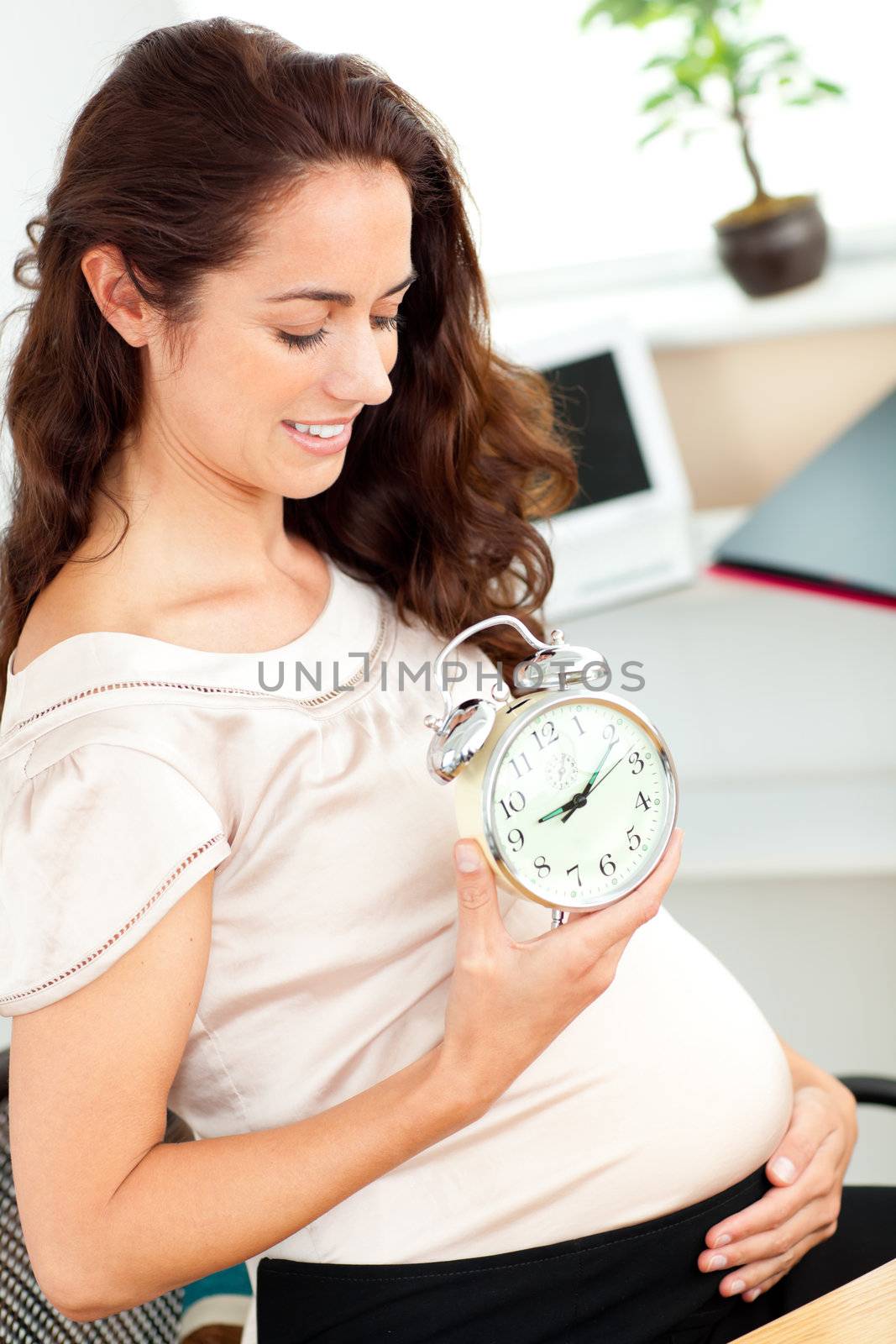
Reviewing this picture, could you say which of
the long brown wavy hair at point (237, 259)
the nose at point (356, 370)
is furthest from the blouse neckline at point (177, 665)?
the nose at point (356, 370)

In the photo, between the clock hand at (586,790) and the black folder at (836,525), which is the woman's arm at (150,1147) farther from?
the black folder at (836,525)

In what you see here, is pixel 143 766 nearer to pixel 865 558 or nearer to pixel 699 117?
pixel 865 558

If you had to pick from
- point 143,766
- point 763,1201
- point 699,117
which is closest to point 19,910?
point 143,766

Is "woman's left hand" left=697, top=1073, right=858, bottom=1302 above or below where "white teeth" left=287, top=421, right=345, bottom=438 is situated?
below

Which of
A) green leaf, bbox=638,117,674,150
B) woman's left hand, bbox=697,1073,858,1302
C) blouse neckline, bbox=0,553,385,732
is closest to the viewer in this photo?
blouse neckline, bbox=0,553,385,732

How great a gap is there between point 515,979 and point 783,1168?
417mm

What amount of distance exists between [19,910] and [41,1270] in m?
0.26

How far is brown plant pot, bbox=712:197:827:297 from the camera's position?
7.17 ft

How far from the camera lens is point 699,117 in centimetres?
237

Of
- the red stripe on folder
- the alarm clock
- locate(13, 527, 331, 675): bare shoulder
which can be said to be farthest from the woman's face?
the red stripe on folder

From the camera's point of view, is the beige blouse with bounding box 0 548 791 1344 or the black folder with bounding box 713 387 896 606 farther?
the black folder with bounding box 713 387 896 606

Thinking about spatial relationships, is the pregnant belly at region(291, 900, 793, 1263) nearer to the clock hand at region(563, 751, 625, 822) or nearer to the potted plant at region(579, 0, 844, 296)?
the clock hand at region(563, 751, 625, 822)

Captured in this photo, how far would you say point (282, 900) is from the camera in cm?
108

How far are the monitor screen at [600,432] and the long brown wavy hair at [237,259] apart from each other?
447mm
